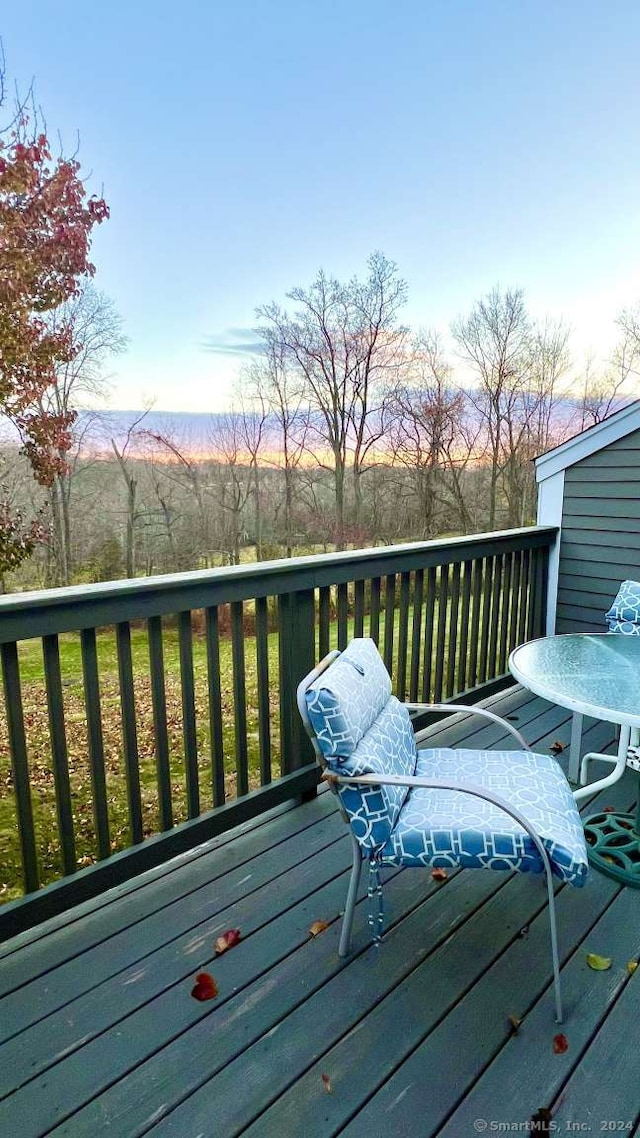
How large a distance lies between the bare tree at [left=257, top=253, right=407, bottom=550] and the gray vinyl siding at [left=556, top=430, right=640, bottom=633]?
807 cm

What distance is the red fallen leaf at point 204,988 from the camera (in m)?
1.62

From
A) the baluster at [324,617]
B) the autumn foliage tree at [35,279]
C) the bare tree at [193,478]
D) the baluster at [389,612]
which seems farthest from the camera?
the bare tree at [193,478]

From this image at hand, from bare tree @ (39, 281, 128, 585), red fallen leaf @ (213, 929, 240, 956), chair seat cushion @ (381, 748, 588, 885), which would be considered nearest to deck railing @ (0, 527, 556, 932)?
red fallen leaf @ (213, 929, 240, 956)

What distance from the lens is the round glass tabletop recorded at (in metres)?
Answer: 1.90

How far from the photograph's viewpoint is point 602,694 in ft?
6.57

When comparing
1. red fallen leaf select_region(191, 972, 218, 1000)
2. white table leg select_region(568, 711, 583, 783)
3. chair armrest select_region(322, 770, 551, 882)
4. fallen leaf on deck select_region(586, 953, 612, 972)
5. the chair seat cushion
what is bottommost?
fallen leaf on deck select_region(586, 953, 612, 972)

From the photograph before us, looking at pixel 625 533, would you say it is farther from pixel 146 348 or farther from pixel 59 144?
pixel 146 348

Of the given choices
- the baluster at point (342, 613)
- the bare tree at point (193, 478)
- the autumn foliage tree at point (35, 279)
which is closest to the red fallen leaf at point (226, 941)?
the baluster at point (342, 613)

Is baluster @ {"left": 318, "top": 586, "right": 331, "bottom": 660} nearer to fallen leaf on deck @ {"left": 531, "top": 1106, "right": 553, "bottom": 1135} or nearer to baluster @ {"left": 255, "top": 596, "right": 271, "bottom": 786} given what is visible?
baluster @ {"left": 255, "top": 596, "right": 271, "bottom": 786}

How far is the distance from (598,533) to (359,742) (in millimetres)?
2978

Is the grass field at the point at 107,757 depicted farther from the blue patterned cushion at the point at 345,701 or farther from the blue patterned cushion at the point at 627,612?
the blue patterned cushion at the point at 627,612

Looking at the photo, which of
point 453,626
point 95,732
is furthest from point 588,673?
point 95,732

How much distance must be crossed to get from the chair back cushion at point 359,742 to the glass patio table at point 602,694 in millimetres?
566

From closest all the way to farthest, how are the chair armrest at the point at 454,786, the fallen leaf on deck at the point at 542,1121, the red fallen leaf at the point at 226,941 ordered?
the fallen leaf on deck at the point at 542,1121, the chair armrest at the point at 454,786, the red fallen leaf at the point at 226,941
